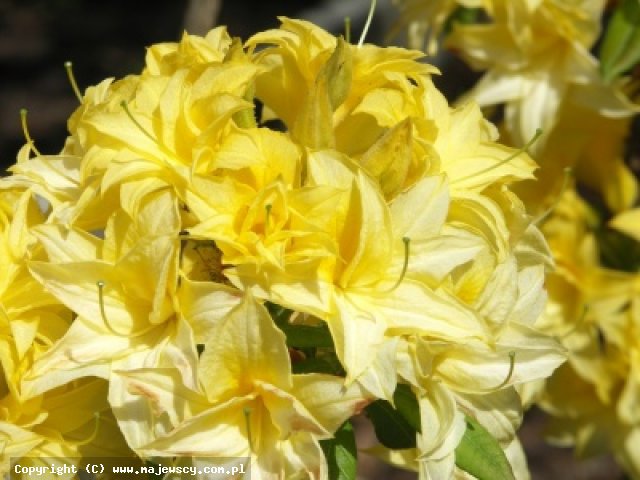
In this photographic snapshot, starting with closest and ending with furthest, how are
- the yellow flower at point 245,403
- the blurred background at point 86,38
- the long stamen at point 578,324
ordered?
1. the yellow flower at point 245,403
2. the long stamen at point 578,324
3. the blurred background at point 86,38

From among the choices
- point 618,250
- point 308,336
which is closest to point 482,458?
point 308,336

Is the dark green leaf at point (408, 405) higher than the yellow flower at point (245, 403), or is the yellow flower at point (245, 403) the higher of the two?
the yellow flower at point (245, 403)

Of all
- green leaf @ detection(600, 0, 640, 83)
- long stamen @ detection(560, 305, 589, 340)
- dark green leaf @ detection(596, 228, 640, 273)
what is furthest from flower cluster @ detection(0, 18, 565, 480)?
dark green leaf @ detection(596, 228, 640, 273)

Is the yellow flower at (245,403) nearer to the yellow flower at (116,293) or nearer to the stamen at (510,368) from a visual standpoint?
the yellow flower at (116,293)

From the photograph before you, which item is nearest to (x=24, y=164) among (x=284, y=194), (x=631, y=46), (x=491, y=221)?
(x=284, y=194)

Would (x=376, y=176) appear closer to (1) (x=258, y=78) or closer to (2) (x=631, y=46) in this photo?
(1) (x=258, y=78)

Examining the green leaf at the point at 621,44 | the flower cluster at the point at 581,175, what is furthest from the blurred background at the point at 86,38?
the green leaf at the point at 621,44

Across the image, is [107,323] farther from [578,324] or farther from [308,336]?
[578,324]
